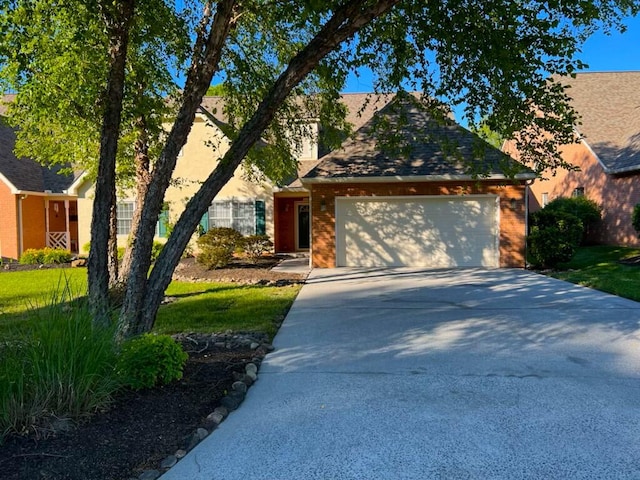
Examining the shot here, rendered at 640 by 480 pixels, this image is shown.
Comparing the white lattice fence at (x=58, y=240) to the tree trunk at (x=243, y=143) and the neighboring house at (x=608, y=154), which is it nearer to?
the tree trunk at (x=243, y=143)

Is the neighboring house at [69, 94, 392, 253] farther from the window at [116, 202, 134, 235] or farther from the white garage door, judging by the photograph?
the white garage door

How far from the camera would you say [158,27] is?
6.81 meters

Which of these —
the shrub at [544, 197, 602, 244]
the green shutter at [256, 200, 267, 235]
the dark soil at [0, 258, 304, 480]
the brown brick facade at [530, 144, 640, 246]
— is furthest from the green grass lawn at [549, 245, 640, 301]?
the green shutter at [256, 200, 267, 235]

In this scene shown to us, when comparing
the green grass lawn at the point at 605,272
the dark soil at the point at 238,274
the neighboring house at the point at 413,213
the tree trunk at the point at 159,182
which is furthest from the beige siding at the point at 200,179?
the tree trunk at the point at 159,182

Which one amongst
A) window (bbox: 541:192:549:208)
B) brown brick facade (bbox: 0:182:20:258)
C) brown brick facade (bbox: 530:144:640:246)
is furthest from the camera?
window (bbox: 541:192:549:208)

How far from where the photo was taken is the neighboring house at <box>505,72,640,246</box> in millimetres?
17656

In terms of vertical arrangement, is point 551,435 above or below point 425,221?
below

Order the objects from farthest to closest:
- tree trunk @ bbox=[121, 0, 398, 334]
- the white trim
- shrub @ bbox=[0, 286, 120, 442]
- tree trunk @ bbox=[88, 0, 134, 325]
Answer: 1. the white trim
2. tree trunk @ bbox=[88, 0, 134, 325]
3. tree trunk @ bbox=[121, 0, 398, 334]
4. shrub @ bbox=[0, 286, 120, 442]

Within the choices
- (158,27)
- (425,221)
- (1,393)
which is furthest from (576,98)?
(1,393)

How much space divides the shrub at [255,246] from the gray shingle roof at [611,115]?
42.3 feet

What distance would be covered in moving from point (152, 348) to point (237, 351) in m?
1.77

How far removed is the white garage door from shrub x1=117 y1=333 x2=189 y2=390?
35.6ft

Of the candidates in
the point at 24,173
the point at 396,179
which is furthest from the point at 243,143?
the point at 24,173

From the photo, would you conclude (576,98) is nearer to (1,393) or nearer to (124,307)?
(124,307)
